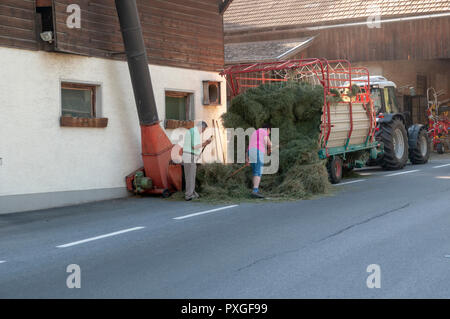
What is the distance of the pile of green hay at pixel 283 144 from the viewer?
1198cm

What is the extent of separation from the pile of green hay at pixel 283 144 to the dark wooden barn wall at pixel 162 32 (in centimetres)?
223

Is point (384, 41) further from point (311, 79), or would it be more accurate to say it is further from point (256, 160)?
point (256, 160)

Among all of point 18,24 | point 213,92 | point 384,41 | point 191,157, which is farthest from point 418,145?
point 18,24

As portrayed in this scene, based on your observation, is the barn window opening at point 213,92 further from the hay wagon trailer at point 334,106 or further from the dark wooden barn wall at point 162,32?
the hay wagon trailer at point 334,106

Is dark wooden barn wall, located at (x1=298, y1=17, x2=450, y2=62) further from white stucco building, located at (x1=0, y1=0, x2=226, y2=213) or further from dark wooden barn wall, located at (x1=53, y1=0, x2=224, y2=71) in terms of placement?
Answer: white stucco building, located at (x1=0, y1=0, x2=226, y2=213)

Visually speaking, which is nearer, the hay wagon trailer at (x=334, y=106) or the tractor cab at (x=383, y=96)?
the hay wagon trailer at (x=334, y=106)

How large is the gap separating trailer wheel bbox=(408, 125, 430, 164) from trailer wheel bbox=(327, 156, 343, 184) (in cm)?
601

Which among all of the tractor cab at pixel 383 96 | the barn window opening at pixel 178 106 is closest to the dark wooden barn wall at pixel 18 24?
the barn window opening at pixel 178 106

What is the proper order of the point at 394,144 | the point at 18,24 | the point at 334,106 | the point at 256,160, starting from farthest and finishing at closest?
the point at 394,144 < the point at 334,106 < the point at 256,160 < the point at 18,24

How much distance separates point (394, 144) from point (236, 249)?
38.4 feet

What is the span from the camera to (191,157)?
1206cm

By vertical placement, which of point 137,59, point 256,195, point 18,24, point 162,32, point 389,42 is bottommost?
point 256,195

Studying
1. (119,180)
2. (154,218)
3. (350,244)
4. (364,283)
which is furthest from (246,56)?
(364,283)
